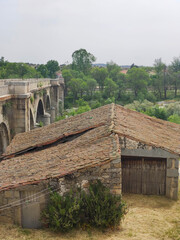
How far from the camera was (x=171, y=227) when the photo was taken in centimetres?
797

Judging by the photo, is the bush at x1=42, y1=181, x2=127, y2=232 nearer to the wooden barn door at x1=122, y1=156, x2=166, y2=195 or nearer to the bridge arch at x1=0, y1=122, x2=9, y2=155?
the wooden barn door at x1=122, y1=156, x2=166, y2=195

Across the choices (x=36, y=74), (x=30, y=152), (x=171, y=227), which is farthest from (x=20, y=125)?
(x=36, y=74)

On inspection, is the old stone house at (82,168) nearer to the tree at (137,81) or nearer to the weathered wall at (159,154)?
the weathered wall at (159,154)

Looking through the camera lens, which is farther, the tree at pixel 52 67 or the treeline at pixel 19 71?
the tree at pixel 52 67

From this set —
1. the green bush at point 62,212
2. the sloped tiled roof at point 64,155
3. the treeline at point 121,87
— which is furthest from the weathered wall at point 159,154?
the treeline at point 121,87

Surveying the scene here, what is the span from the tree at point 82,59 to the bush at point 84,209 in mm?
78567

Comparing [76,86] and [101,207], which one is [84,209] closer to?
[101,207]

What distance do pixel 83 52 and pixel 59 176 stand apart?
264 ft

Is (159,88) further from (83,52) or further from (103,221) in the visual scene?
(103,221)

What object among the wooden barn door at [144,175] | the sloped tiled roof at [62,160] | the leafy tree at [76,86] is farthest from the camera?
the leafy tree at [76,86]

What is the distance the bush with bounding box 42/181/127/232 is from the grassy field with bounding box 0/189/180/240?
0.79ft

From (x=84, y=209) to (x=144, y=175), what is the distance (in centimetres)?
420

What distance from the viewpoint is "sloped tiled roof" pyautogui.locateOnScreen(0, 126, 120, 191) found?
7.59 m

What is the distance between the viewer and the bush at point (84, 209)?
7.09m
